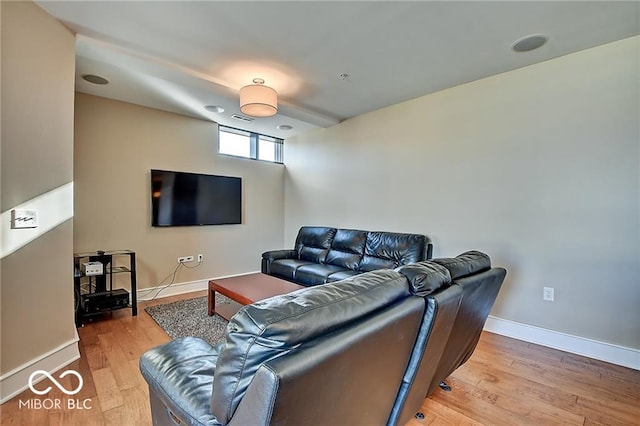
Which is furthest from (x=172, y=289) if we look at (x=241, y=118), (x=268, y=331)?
(x=268, y=331)

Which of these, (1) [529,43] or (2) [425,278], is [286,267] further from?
(1) [529,43]

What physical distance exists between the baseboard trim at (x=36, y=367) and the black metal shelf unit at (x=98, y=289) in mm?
749

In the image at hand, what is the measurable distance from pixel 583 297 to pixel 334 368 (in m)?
2.81

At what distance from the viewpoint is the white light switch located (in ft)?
6.24

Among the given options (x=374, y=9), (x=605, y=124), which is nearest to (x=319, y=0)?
(x=374, y=9)

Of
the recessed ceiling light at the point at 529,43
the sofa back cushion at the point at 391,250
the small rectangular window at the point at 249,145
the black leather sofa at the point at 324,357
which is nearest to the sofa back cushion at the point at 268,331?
the black leather sofa at the point at 324,357

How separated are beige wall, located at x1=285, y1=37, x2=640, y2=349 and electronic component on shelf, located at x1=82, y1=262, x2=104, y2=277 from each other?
10.7 feet

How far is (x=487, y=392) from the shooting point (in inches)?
77.9

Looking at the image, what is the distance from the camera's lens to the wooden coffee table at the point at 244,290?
8.92 feet

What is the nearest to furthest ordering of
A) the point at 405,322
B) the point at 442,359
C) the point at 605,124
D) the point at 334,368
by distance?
the point at 334,368 → the point at 405,322 → the point at 442,359 → the point at 605,124

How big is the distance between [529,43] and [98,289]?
4757 mm

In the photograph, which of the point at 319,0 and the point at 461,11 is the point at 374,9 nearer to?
the point at 319,0

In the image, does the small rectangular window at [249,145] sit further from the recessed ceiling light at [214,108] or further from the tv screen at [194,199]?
the recessed ceiling light at [214,108]

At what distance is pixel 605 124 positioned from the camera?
246cm
